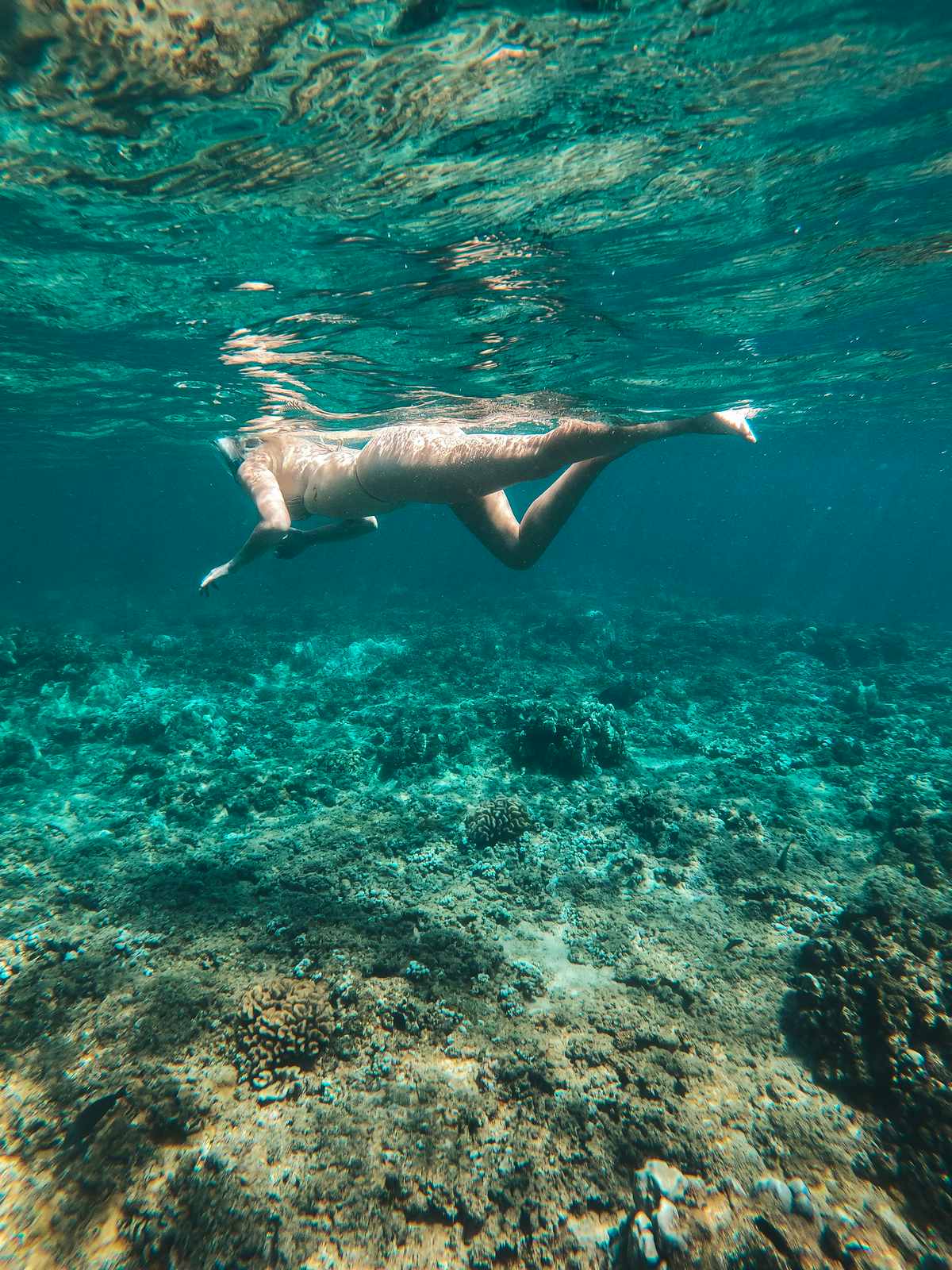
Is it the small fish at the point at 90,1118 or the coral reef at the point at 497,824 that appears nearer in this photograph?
the small fish at the point at 90,1118

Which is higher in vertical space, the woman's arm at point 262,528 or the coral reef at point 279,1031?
the woman's arm at point 262,528

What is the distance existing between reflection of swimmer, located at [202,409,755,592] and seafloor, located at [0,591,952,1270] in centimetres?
399

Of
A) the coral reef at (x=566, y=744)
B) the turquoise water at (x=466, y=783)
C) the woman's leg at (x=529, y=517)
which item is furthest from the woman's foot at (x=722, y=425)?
the coral reef at (x=566, y=744)

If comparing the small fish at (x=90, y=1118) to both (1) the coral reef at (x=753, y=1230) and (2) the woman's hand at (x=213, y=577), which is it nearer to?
(1) the coral reef at (x=753, y=1230)

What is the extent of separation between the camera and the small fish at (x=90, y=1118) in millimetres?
3424

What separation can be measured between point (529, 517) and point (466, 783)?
5.17 metres

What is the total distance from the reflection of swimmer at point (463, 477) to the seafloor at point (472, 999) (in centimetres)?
399

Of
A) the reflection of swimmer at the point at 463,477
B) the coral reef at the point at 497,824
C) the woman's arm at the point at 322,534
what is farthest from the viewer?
the coral reef at the point at 497,824

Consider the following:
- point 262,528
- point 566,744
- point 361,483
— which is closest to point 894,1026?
point 566,744

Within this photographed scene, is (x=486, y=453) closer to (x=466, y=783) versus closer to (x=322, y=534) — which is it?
(x=322, y=534)

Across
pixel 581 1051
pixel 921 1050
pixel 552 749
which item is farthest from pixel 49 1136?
pixel 552 749

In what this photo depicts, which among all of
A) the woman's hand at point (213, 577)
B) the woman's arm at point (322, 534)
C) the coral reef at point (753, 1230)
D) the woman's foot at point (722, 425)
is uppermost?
the woman's foot at point (722, 425)

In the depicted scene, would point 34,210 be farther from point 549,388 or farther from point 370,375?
point 549,388

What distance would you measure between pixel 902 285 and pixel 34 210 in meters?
15.0
